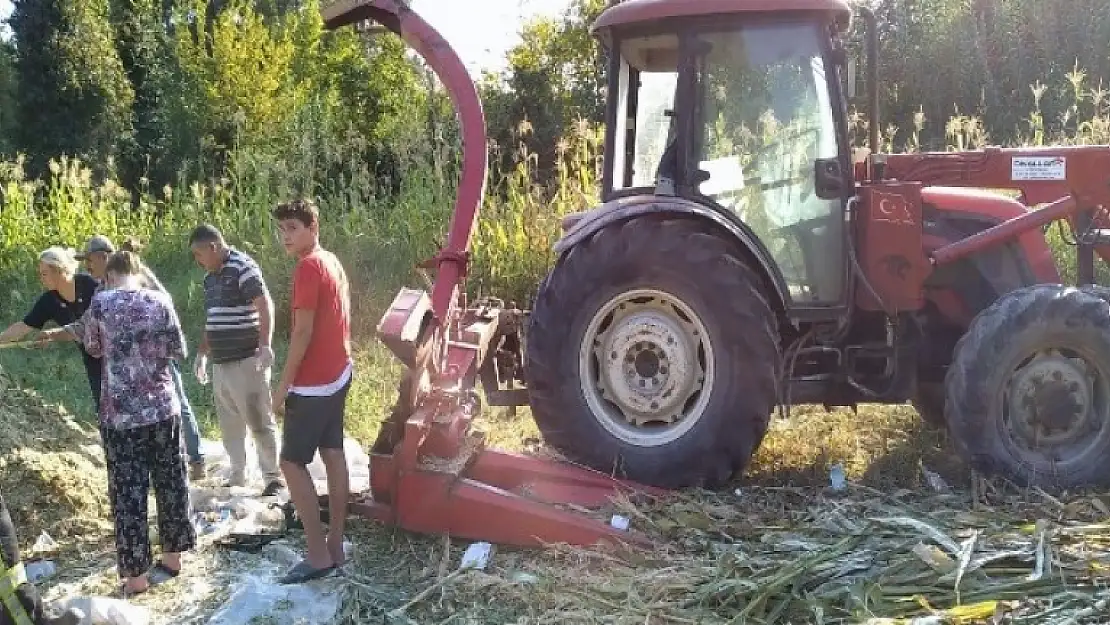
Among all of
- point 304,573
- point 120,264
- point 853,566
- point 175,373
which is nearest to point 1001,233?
point 853,566

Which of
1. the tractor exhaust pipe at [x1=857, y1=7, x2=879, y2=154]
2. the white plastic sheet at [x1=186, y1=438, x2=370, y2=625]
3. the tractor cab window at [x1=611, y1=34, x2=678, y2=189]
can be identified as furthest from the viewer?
the tractor cab window at [x1=611, y1=34, x2=678, y2=189]

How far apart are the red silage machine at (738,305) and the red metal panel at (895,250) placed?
0.01 meters

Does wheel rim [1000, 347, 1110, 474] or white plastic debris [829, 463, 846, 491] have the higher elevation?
wheel rim [1000, 347, 1110, 474]

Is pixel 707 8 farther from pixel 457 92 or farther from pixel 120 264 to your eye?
pixel 120 264

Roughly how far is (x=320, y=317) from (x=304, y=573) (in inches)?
41.6

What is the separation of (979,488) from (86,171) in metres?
10.3

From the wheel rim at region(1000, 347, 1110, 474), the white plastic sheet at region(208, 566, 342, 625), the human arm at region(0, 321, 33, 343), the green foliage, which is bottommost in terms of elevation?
the white plastic sheet at region(208, 566, 342, 625)

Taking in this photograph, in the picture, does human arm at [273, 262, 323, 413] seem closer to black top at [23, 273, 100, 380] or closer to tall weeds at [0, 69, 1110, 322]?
black top at [23, 273, 100, 380]

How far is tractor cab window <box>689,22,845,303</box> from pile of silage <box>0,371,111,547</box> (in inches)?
135

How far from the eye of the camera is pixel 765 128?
491 centimetres

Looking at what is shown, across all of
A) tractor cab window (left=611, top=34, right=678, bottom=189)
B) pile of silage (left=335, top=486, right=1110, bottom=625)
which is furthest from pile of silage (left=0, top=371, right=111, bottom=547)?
tractor cab window (left=611, top=34, right=678, bottom=189)

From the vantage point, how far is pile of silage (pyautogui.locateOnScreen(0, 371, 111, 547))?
4.83 m

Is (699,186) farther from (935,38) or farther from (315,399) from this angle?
(935,38)

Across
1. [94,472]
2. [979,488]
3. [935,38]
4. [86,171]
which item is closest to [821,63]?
[979,488]
